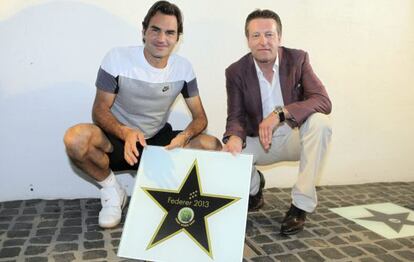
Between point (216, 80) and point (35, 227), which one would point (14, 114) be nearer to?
point (35, 227)

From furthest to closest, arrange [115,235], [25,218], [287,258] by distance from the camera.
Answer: [25,218], [115,235], [287,258]

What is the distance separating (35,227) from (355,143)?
8.74 ft

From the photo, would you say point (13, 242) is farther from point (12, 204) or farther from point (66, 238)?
point (12, 204)

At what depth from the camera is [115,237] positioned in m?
2.29

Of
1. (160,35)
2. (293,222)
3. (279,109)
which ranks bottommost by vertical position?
(293,222)

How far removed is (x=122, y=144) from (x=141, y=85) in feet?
1.24

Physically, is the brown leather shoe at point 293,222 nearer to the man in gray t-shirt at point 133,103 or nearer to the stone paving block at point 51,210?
the man in gray t-shirt at point 133,103

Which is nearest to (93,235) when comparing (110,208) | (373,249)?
(110,208)

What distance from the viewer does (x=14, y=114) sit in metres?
2.72

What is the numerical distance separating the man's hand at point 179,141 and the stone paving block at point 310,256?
0.87 meters

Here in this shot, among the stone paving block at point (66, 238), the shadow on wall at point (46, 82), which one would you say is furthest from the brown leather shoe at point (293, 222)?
the shadow on wall at point (46, 82)

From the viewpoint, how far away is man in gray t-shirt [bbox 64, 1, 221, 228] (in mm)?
2312

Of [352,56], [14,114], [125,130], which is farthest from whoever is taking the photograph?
[352,56]

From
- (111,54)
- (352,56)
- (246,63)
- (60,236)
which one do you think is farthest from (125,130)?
(352,56)
